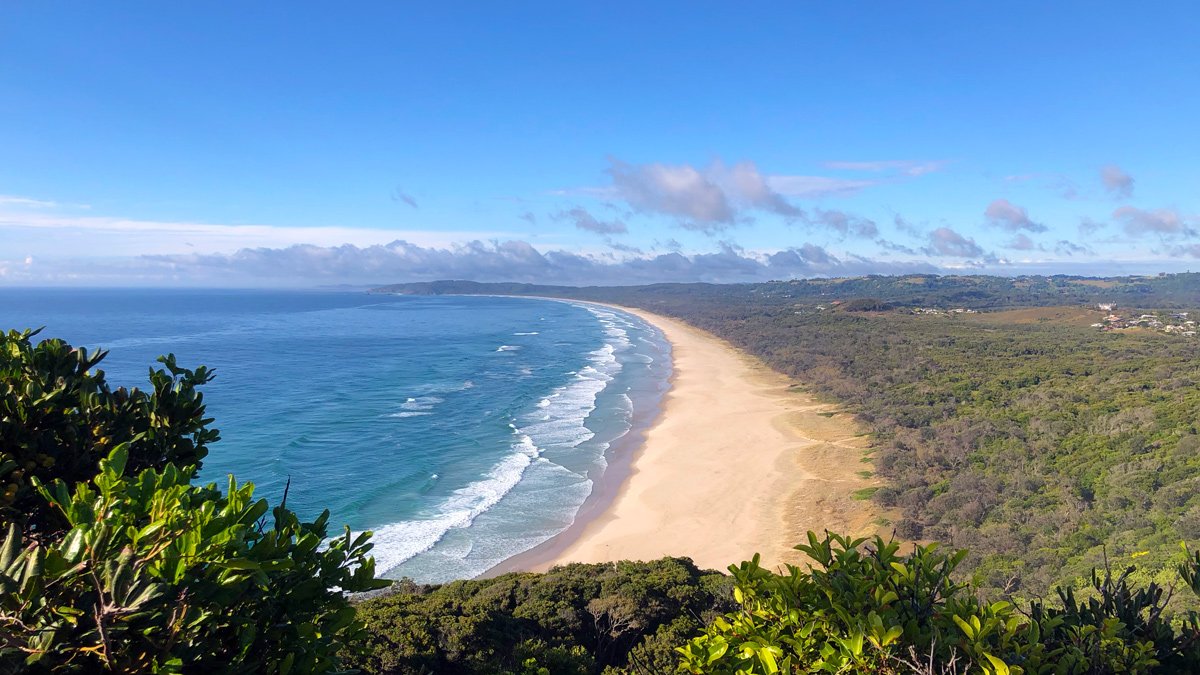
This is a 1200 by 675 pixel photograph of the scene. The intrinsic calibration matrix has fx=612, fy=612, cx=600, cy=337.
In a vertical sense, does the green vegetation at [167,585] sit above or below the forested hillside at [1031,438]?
above

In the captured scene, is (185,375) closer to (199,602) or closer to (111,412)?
(111,412)

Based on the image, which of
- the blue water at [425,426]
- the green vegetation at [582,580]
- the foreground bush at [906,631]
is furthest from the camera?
the blue water at [425,426]

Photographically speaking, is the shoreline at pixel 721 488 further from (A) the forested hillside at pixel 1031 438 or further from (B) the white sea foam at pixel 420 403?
(B) the white sea foam at pixel 420 403

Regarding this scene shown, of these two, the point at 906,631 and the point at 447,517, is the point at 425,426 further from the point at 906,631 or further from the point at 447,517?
the point at 906,631

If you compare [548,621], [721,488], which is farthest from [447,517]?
[548,621]

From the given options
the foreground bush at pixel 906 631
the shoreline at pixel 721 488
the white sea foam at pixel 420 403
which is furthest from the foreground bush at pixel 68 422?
the white sea foam at pixel 420 403

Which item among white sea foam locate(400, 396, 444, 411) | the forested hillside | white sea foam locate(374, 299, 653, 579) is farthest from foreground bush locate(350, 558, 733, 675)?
white sea foam locate(400, 396, 444, 411)
